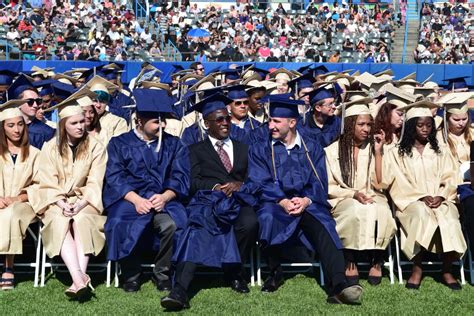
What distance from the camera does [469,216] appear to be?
24.4ft

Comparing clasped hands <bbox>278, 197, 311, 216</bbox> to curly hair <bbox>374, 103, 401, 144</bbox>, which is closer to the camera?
clasped hands <bbox>278, 197, 311, 216</bbox>

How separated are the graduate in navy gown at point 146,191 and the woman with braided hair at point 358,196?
4.74 ft

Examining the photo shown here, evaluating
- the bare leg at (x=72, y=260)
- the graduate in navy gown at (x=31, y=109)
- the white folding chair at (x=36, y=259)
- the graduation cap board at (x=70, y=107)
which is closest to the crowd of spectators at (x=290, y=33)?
the graduate in navy gown at (x=31, y=109)

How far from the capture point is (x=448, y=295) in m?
7.11

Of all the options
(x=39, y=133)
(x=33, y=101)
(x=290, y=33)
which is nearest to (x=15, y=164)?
(x=39, y=133)

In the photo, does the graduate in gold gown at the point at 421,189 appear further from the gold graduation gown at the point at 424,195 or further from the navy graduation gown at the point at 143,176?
the navy graduation gown at the point at 143,176

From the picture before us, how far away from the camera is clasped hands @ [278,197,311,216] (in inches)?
291

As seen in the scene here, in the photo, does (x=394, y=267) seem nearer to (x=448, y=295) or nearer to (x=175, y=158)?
(x=448, y=295)

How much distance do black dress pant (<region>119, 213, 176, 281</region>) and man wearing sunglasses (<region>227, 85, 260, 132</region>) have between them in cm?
244

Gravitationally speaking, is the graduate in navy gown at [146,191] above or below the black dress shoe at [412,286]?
above

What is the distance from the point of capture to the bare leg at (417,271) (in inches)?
291

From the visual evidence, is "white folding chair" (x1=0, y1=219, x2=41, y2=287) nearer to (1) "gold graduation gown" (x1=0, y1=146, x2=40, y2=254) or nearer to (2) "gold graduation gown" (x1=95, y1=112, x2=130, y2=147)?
(1) "gold graduation gown" (x1=0, y1=146, x2=40, y2=254)

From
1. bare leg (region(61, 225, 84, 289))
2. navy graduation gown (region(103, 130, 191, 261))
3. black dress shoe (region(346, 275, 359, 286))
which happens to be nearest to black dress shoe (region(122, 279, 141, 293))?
navy graduation gown (region(103, 130, 191, 261))

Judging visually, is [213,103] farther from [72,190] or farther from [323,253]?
[323,253]
